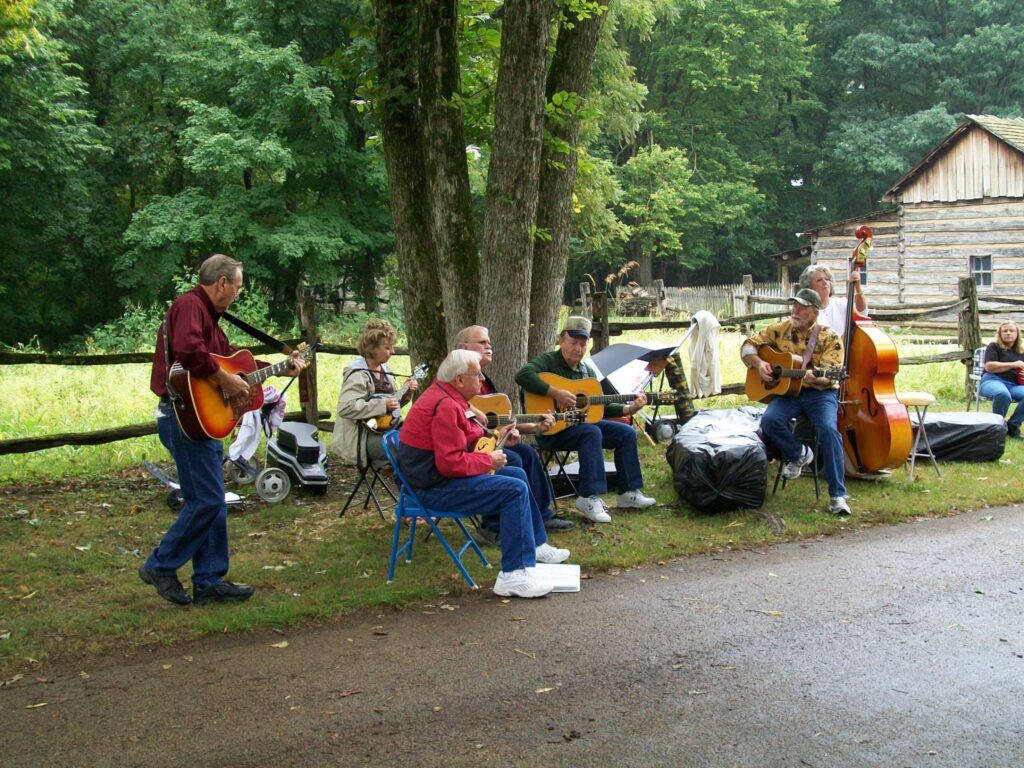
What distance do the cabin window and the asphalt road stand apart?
2363 centimetres

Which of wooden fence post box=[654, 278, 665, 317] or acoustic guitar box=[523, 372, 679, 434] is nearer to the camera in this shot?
acoustic guitar box=[523, 372, 679, 434]

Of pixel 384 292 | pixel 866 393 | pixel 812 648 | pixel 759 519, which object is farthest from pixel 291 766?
Answer: pixel 384 292

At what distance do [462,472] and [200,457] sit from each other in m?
1.46

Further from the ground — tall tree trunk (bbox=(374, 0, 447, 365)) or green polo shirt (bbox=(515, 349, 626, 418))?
tall tree trunk (bbox=(374, 0, 447, 365))

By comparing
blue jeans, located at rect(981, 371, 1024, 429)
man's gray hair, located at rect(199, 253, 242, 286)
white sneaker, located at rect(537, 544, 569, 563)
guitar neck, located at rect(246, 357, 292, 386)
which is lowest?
white sneaker, located at rect(537, 544, 569, 563)

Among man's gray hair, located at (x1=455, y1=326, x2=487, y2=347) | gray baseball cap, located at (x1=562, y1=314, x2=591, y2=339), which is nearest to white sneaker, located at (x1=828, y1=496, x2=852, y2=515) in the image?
gray baseball cap, located at (x1=562, y1=314, x2=591, y2=339)

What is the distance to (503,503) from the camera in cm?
559

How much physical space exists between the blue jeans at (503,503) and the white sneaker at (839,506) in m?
2.94

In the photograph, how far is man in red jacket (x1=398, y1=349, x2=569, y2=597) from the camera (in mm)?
5551

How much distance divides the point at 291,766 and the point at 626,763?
1.24m

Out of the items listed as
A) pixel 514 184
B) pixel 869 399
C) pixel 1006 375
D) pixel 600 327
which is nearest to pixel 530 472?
pixel 514 184

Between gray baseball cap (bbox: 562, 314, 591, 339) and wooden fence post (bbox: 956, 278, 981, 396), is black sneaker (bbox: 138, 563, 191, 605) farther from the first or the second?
wooden fence post (bbox: 956, 278, 981, 396)

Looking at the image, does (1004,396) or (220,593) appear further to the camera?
(1004,396)

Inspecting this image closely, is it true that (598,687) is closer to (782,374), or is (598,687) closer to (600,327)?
(782,374)
